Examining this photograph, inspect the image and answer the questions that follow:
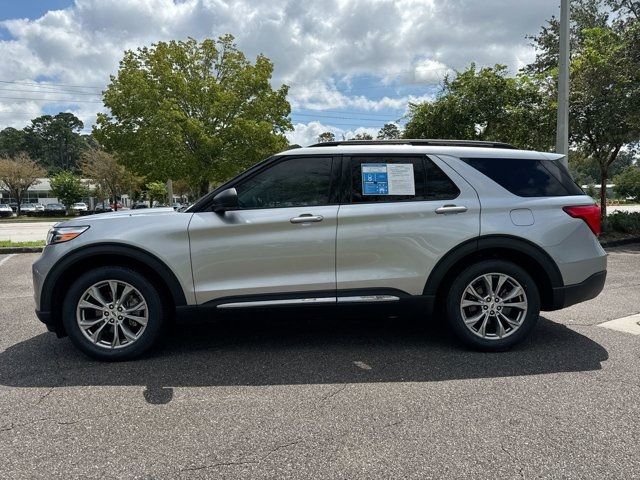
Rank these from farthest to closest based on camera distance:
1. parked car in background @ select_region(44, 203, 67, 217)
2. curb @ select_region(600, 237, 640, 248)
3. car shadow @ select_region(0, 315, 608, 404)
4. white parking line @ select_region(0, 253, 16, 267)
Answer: parked car in background @ select_region(44, 203, 67, 217), curb @ select_region(600, 237, 640, 248), white parking line @ select_region(0, 253, 16, 267), car shadow @ select_region(0, 315, 608, 404)

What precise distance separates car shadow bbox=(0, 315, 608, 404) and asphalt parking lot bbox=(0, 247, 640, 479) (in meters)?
0.02

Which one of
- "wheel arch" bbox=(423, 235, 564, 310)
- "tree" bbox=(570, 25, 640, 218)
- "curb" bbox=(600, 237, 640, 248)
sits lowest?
"curb" bbox=(600, 237, 640, 248)

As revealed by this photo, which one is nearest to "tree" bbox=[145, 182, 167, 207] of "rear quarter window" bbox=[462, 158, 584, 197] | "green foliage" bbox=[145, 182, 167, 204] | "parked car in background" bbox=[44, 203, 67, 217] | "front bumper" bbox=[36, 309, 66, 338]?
"green foliage" bbox=[145, 182, 167, 204]

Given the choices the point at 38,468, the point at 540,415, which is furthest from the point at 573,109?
the point at 38,468

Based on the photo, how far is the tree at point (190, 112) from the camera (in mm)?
21109

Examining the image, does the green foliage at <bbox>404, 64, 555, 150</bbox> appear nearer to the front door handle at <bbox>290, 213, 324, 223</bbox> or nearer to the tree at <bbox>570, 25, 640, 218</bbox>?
the tree at <bbox>570, 25, 640, 218</bbox>

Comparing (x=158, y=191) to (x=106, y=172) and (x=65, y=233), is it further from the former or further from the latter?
(x=65, y=233)

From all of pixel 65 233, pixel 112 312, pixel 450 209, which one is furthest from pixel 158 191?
pixel 450 209

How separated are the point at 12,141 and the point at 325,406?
134 metres

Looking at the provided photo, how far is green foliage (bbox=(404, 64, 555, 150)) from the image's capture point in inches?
593

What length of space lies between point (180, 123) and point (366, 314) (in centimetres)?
1895

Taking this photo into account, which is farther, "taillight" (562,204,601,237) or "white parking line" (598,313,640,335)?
"white parking line" (598,313,640,335)

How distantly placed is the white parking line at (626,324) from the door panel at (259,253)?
318 cm

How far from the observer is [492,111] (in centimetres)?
1647
